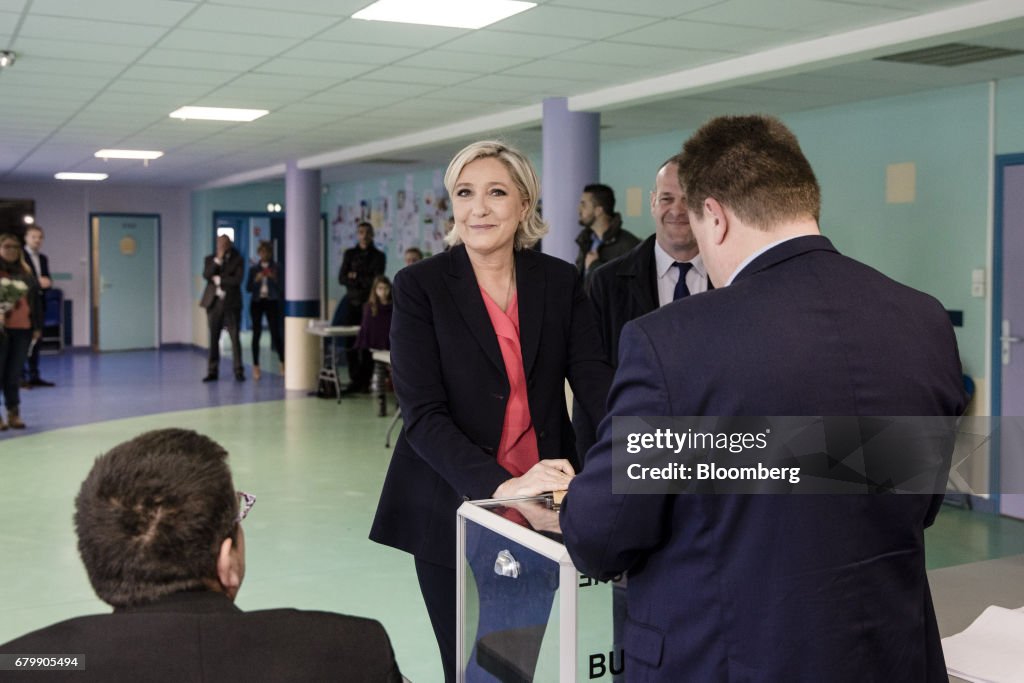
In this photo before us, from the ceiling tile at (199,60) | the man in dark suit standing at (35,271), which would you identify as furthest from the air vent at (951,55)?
the man in dark suit standing at (35,271)

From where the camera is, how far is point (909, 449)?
1.45 metres

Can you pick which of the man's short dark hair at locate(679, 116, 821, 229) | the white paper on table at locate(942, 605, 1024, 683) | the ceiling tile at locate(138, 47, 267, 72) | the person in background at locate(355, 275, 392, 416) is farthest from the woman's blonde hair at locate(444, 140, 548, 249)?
the person in background at locate(355, 275, 392, 416)

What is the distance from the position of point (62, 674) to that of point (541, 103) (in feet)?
23.9

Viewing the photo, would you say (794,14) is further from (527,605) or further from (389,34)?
(527,605)

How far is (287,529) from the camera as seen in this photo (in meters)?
6.22

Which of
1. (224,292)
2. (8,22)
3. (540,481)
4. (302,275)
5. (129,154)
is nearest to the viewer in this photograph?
(540,481)

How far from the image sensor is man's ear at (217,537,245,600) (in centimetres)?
135

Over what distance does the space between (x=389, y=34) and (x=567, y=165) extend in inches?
93.8

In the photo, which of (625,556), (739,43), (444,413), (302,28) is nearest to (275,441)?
(302,28)

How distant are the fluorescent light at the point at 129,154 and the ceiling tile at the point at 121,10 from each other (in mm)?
7379

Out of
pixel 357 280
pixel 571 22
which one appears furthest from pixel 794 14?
pixel 357 280

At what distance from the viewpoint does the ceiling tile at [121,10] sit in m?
5.07

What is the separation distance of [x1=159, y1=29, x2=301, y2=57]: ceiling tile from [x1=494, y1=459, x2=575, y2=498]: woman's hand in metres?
4.43
